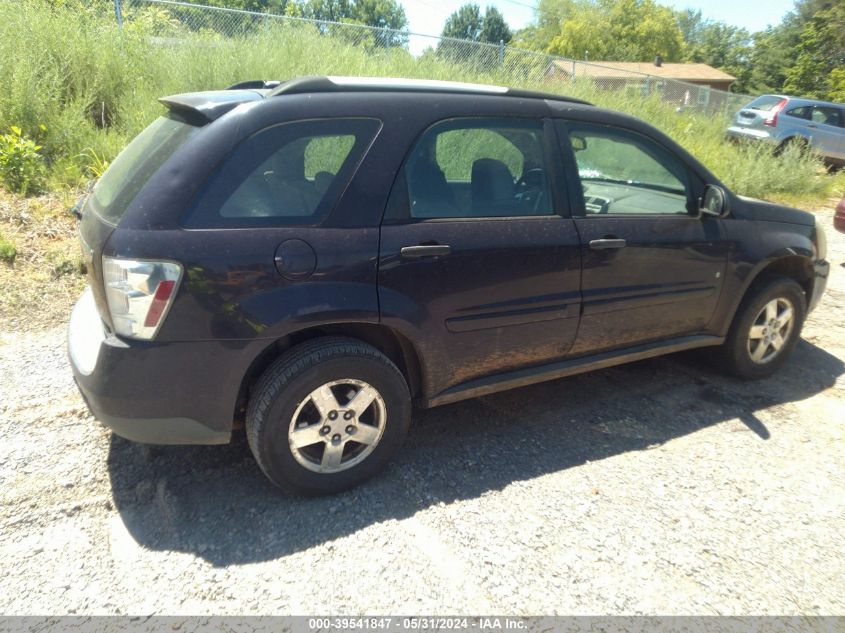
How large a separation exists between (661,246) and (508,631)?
237 centimetres

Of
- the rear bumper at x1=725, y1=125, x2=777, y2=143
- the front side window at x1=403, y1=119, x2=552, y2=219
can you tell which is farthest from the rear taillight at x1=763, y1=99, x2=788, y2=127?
the front side window at x1=403, y1=119, x2=552, y2=219

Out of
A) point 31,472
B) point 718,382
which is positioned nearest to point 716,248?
point 718,382

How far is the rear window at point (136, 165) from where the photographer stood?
269 cm

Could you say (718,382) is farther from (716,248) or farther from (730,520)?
(730,520)

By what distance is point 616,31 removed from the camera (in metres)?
59.2

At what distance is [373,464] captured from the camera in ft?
9.99

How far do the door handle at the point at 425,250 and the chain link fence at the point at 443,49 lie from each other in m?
7.68

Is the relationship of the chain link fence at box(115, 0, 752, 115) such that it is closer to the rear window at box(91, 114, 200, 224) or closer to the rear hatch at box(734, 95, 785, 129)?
the rear hatch at box(734, 95, 785, 129)

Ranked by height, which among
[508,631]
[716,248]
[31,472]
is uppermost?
[716,248]

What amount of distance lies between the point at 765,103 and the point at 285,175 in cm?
1632

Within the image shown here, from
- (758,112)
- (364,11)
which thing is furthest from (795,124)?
(364,11)

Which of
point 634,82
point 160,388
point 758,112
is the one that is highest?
point 634,82

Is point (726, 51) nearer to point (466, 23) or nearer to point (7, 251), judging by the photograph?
point (466, 23)

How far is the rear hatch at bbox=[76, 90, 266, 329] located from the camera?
2.65 m
